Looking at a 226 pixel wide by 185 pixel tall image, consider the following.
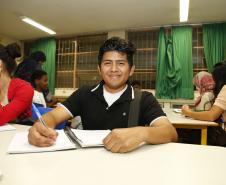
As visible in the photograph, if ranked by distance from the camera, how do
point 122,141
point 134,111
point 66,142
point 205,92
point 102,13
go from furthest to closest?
1. point 102,13
2. point 205,92
3. point 134,111
4. point 66,142
5. point 122,141

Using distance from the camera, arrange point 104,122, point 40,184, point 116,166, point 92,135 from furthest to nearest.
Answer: point 104,122
point 92,135
point 116,166
point 40,184

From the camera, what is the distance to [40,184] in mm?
617

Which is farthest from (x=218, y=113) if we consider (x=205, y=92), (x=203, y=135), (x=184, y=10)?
(x=184, y=10)

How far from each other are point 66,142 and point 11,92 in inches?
34.4

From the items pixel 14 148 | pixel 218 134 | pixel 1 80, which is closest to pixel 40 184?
pixel 14 148

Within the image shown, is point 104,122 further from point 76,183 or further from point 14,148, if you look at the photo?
point 76,183

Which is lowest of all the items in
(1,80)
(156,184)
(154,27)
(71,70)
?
(156,184)

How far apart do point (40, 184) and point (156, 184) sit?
12.6 inches

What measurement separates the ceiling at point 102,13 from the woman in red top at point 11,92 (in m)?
2.97

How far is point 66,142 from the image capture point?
3.25 ft

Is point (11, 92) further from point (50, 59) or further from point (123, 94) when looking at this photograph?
point (50, 59)

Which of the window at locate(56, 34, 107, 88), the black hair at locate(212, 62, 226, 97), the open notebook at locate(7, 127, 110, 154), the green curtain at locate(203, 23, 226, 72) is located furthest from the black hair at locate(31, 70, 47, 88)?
the green curtain at locate(203, 23, 226, 72)

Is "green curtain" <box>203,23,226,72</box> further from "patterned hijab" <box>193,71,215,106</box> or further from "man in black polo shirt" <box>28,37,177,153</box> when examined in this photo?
"man in black polo shirt" <box>28,37,177,153</box>

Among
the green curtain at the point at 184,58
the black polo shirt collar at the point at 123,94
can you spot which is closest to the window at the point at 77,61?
the green curtain at the point at 184,58
